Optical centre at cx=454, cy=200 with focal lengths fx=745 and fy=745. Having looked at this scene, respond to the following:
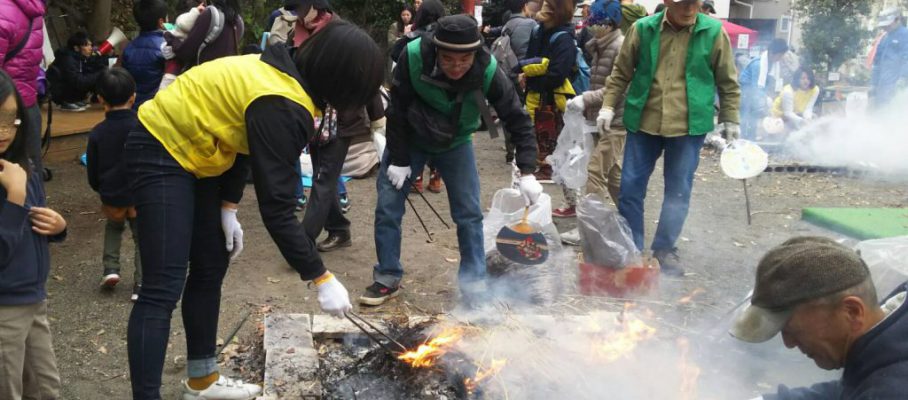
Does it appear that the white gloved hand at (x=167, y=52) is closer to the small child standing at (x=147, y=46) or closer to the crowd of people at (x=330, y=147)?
the crowd of people at (x=330, y=147)

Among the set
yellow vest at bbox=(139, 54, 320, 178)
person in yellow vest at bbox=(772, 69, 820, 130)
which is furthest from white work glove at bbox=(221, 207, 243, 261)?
person in yellow vest at bbox=(772, 69, 820, 130)

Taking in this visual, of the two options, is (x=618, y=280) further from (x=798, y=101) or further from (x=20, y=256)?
(x=798, y=101)

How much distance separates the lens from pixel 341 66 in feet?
9.39

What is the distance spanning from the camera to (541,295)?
5.06 m

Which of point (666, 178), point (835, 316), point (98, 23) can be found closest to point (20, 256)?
point (835, 316)

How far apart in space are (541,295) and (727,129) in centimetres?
201

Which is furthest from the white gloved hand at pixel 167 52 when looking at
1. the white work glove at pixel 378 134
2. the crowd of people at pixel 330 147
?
the white work glove at pixel 378 134

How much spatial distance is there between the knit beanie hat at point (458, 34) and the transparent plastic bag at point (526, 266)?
5.11 feet

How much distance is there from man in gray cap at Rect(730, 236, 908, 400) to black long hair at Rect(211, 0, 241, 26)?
5118 mm

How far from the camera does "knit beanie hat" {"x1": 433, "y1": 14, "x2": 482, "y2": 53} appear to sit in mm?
4246

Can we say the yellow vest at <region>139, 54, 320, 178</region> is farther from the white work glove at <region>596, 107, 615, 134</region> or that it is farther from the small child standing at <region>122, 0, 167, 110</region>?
the small child standing at <region>122, 0, 167, 110</region>

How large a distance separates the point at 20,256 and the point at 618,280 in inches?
143

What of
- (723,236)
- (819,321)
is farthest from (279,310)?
(723,236)

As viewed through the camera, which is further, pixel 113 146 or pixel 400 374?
pixel 113 146
